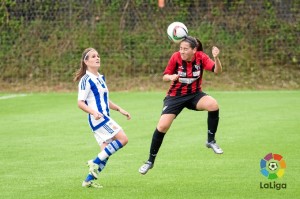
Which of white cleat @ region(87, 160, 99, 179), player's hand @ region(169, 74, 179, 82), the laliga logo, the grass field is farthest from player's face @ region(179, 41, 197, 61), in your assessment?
white cleat @ region(87, 160, 99, 179)

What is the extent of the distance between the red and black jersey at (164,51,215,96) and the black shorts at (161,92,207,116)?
0.05 meters

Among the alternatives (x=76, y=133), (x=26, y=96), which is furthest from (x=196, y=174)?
(x=26, y=96)

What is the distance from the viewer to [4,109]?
1727cm

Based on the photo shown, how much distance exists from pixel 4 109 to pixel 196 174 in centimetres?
901

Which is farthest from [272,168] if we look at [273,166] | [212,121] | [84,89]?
[84,89]

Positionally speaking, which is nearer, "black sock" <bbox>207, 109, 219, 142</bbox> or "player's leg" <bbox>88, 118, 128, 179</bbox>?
"player's leg" <bbox>88, 118, 128, 179</bbox>

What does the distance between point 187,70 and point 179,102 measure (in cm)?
40

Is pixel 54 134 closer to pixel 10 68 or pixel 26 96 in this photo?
pixel 26 96

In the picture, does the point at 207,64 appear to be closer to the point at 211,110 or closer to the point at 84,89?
the point at 211,110

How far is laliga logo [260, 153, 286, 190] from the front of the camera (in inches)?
328

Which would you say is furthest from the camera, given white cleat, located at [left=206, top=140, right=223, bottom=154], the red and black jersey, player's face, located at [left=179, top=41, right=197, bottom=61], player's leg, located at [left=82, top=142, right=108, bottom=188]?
white cleat, located at [left=206, top=140, right=223, bottom=154]

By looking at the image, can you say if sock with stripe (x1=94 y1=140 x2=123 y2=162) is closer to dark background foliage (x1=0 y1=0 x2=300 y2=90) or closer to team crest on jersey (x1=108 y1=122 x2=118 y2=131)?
team crest on jersey (x1=108 y1=122 x2=118 y2=131)

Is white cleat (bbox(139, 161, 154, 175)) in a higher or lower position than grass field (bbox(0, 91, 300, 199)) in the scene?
higher

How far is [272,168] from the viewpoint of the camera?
905 centimetres
